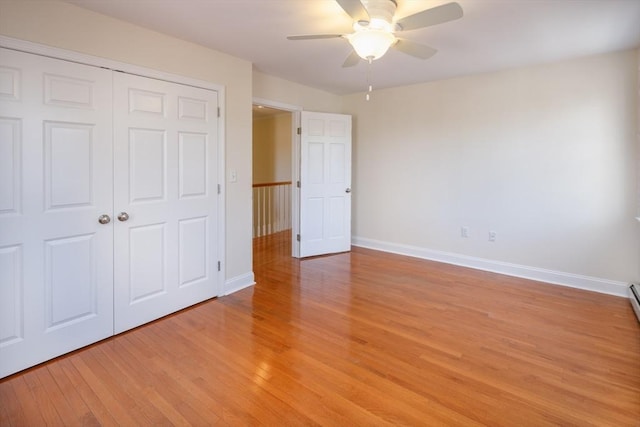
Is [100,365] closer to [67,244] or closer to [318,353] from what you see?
[67,244]

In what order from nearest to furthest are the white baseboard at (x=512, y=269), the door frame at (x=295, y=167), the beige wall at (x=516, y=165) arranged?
the beige wall at (x=516, y=165) → the white baseboard at (x=512, y=269) → the door frame at (x=295, y=167)

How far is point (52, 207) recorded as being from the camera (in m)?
2.33

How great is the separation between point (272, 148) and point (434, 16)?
6534 millimetres

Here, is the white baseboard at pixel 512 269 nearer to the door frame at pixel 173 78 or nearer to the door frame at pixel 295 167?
the door frame at pixel 295 167

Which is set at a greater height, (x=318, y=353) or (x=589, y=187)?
(x=589, y=187)

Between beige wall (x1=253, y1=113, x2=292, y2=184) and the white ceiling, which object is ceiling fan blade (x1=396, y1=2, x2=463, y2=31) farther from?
beige wall (x1=253, y1=113, x2=292, y2=184)

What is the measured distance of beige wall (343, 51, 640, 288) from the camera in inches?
139

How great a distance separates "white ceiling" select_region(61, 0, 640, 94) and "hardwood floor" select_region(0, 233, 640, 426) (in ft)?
7.86

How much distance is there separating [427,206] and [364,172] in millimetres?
1169

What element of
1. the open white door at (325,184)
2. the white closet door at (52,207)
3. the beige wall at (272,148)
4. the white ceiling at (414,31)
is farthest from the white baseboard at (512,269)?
the white closet door at (52,207)

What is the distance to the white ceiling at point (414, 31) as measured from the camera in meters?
2.44

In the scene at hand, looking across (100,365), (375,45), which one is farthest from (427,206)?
(100,365)

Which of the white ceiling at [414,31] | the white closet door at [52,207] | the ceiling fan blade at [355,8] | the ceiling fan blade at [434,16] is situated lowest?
the white closet door at [52,207]

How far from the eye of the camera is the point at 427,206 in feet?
16.1
